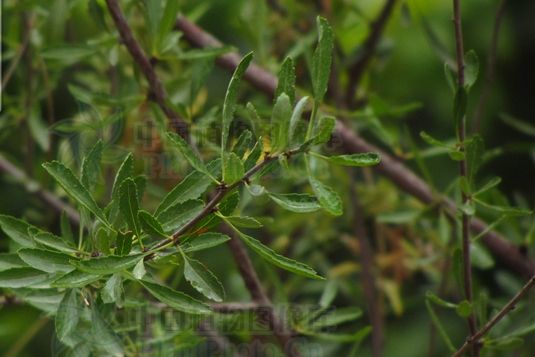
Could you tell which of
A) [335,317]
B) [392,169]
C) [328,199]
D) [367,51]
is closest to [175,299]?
[328,199]

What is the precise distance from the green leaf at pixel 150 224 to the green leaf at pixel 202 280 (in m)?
0.03

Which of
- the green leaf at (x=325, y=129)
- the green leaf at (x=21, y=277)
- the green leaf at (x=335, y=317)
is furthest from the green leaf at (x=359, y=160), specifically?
the green leaf at (x=335, y=317)

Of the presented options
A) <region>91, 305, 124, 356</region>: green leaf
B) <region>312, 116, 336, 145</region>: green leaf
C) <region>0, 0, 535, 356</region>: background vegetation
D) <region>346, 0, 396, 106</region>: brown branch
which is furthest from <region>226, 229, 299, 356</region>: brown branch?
<region>346, 0, 396, 106</region>: brown branch

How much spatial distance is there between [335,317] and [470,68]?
0.35 m

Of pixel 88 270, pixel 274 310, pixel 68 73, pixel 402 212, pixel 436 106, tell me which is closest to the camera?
pixel 88 270

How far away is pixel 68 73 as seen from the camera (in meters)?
1.77

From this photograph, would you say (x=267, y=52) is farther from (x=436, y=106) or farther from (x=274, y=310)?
(x=436, y=106)

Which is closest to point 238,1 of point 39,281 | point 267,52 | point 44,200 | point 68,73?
point 68,73

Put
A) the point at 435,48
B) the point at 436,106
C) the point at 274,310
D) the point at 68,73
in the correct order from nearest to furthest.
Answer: the point at 274,310, the point at 435,48, the point at 68,73, the point at 436,106

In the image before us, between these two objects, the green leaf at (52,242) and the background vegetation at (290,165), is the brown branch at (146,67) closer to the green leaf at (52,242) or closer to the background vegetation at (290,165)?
the background vegetation at (290,165)

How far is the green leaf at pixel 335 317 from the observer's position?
915 mm

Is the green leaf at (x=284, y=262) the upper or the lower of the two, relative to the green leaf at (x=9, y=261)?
upper

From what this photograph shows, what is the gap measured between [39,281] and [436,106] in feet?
5.08

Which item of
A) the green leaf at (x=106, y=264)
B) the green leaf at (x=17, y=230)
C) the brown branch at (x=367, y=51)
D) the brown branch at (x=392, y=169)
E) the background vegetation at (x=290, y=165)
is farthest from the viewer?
the brown branch at (x=367, y=51)
